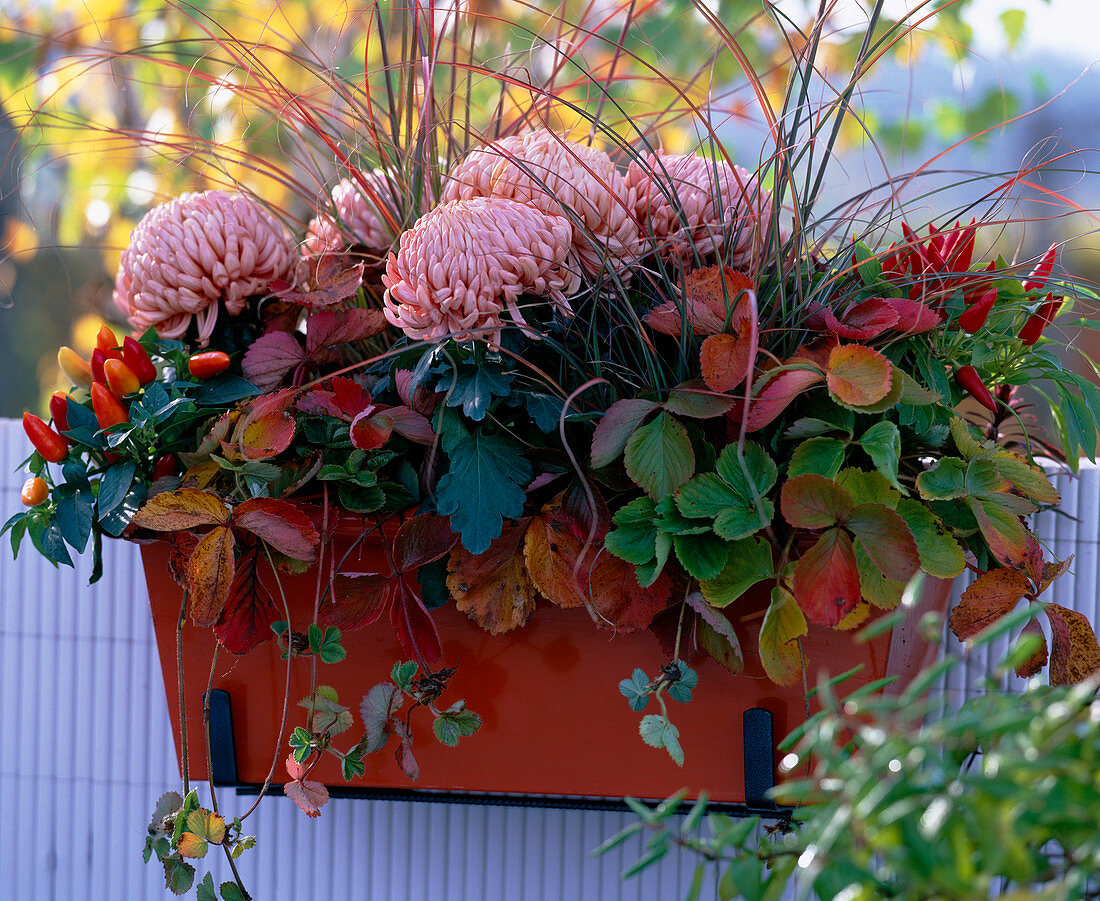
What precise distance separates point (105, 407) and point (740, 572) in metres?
0.32

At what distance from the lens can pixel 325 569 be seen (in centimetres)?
42

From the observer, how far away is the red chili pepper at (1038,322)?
0.44 meters

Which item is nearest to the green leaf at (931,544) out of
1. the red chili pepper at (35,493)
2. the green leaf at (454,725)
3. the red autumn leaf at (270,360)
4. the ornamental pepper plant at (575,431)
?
the ornamental pepper plant at (575,431)

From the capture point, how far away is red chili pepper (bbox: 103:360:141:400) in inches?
16.7

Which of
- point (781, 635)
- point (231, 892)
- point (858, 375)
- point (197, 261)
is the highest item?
point (197, 261)

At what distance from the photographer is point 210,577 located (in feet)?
1.20

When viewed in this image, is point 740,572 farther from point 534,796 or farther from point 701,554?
point 534,796

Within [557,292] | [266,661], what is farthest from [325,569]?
[557,292]

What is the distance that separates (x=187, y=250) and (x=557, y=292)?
210 mm

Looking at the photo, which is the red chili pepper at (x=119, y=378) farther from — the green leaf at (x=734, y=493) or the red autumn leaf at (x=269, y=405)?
the green leaf at (x=734, y=493)

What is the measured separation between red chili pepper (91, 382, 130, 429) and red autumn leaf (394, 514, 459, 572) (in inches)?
6.3

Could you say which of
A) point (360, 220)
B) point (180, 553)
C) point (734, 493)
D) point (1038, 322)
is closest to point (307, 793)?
point (180, 553)

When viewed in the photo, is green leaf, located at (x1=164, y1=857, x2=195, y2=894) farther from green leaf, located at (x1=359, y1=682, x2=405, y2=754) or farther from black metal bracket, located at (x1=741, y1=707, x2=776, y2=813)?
black metal bracket, located at (x1=741, y1=707, x2=776, y2=813)

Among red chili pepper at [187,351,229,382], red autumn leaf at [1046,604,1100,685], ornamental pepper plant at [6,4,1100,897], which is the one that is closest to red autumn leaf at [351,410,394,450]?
ornamental pepper plant at [6,4,1100,897]
